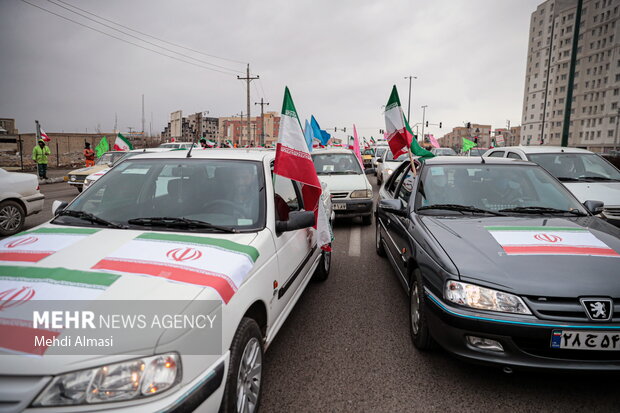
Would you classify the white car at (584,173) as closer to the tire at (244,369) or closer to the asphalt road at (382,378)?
the asphalt road at (382,378)

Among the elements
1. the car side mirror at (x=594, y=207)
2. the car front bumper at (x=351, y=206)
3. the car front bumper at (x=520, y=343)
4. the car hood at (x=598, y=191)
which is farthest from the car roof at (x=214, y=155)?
the car hood at (x=598, y=191)

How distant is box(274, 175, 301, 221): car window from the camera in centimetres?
319

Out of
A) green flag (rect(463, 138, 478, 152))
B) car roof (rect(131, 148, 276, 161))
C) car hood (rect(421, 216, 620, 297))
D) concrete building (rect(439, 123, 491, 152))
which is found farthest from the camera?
concrete building (rect(439, 123, 491, 152))

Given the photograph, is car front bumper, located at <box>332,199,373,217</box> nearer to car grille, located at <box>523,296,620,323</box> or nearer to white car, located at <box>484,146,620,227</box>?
white car, located at <box>484,146,620,227</box>

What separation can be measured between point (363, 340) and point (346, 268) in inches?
82.2

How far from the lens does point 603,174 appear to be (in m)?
6.90

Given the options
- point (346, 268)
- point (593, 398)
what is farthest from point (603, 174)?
point (593, 398)

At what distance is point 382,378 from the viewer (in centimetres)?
282

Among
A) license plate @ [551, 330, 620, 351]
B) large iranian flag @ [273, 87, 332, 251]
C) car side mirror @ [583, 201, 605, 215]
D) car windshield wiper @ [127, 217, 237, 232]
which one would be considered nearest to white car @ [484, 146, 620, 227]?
car side mirror @ [583, 201, 605, 215]

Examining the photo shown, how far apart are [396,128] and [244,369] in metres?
4.47

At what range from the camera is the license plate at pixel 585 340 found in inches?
89.7

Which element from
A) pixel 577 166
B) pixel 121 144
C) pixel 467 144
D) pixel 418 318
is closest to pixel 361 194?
pixel 577 166

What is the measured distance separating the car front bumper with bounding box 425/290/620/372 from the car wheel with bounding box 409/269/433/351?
17.8 inches

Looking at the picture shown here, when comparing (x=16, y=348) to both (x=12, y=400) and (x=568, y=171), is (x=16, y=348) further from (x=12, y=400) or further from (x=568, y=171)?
(x=568, y=171)
